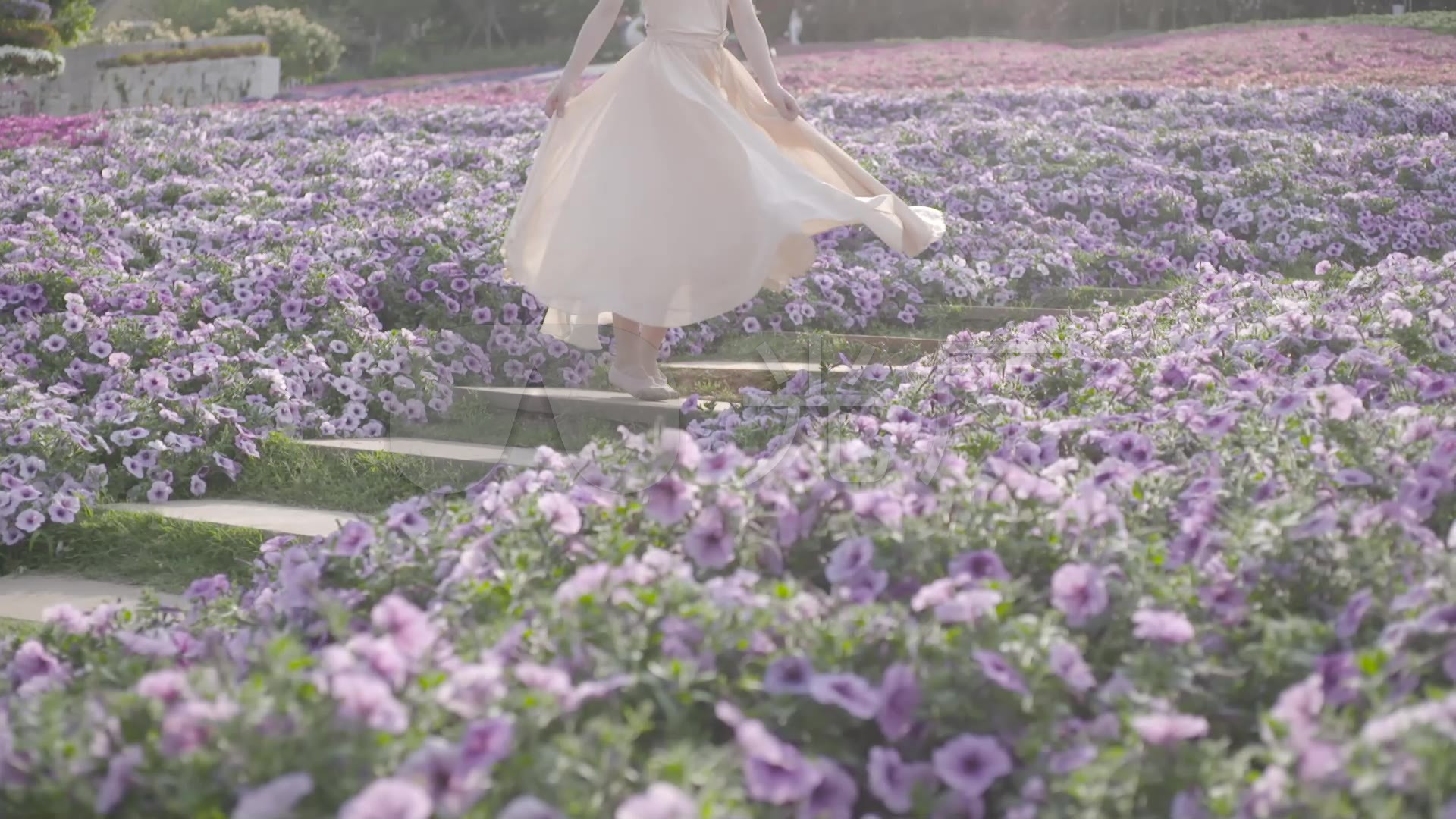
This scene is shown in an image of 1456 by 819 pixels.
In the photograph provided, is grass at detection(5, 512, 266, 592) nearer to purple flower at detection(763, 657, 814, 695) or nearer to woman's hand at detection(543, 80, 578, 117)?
woman's hand at detection(543, 80, 578, 117)

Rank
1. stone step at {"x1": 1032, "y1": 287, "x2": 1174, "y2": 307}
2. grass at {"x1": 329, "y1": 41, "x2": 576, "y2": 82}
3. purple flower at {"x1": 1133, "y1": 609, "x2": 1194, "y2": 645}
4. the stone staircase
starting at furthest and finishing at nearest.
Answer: grass at {"x1": 329, "y1": 41, "x2": 576, "y2": 82} → stone step at {"x1": 1032, "y1": 287, "x2": 1174, "y2": 307} → the stone staircase → purple flower at {"x1": 1133, "y1": 609, "x2": 1194, "y2": 645}

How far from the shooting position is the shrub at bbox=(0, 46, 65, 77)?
18531mm

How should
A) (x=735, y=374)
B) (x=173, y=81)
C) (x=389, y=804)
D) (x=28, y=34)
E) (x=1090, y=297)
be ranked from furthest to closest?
1. (x=173, y=81)
2. (x=28, y=34)
3. (x=1090, y=297)
4. (x=735, y=374)
5. (x=389, y=804)

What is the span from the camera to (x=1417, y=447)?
114 inches

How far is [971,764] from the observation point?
2018 millimetres

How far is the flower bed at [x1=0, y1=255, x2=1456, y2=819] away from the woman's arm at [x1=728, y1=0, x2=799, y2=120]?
159cm

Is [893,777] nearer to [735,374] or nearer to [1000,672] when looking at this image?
[1000,672]

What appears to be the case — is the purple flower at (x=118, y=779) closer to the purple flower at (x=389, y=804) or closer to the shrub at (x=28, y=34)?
the purple flower at (x=389, y=804)

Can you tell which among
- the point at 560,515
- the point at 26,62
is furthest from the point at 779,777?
the point at 26,62

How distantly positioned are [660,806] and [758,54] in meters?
3.03

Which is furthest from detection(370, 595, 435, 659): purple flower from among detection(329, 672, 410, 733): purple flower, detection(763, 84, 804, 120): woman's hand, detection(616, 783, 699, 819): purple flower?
detection(763, 84, 804, 120): woman's hand

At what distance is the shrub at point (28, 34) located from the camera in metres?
19.9

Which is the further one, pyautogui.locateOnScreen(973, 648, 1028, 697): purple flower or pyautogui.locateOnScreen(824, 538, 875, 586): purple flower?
pyautogui.locateOnScreen(824, 538, 875, 586): purple flower

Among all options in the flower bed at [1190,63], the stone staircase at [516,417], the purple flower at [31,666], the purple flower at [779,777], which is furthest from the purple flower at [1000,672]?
the flower bed at [1190,63]
